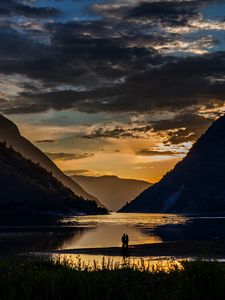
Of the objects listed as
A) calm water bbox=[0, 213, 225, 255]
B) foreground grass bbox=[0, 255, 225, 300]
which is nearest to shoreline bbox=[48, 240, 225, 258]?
calm water bbox=[0, 213, 225, 255]

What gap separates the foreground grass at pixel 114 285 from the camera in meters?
19.9

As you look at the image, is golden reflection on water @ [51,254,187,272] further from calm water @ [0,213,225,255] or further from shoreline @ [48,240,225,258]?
calm water @ [0,213,225,255]

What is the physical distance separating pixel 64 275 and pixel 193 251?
4468cm

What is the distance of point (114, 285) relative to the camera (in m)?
21.0

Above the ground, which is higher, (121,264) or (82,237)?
(82,237)

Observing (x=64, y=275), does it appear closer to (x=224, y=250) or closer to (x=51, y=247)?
(x=224, y=250)

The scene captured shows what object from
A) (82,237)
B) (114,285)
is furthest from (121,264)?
(82,237)

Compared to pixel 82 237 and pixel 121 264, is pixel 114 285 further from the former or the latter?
pixel 82 237

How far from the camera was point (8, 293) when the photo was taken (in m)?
20.2

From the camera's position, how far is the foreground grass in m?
19.9

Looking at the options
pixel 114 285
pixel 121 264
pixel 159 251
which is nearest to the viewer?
pixel 114 285

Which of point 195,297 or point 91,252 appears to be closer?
point 195,297

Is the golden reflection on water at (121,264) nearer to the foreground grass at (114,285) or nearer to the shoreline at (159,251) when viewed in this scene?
the foreground grass at (114,285)

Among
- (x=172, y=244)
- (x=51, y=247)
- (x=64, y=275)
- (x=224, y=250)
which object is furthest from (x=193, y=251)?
(x=64, y=275)
